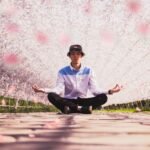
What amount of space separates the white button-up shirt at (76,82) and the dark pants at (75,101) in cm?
9

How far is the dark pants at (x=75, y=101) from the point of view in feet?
30.2

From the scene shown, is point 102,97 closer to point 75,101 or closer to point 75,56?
point 75,101

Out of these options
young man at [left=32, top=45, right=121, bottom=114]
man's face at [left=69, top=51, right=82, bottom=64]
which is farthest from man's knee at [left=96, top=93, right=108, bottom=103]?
man's face at [left=69, top=51, right=82, bottom=64]

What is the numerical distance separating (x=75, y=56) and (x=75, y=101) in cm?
108

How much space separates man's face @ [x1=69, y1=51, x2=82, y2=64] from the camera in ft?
28.6

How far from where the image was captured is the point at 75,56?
8750mm

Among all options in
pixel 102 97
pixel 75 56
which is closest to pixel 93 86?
pixel 102 97

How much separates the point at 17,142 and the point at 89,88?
661cm

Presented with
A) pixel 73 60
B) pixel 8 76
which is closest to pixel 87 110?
pixel 73 60

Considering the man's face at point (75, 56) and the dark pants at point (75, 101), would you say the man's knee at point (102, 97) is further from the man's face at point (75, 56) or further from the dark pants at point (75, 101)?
the man's face at point (75, 56)

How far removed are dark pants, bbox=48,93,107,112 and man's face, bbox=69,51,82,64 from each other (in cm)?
75

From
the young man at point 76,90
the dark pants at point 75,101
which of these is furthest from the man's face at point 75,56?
the dark pants at point 75,101

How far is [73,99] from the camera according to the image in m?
9.41

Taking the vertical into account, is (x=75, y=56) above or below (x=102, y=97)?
above
